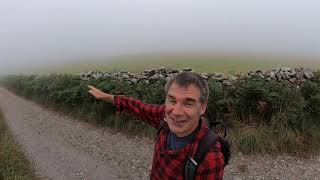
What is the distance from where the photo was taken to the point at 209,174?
7.86 ft

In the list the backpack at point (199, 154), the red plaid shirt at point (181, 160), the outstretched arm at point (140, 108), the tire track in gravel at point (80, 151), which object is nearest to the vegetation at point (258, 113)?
the tire track in gravel at point (80, 151)

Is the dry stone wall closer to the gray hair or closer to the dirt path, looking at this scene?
the dirt path

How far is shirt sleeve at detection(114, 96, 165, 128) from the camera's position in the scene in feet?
10.7

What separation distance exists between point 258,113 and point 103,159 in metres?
4.05

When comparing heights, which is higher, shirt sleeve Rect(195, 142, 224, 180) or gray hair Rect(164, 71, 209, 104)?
gray hair Rect(164, 71, 209, 104)

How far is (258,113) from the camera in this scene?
9.80 meters

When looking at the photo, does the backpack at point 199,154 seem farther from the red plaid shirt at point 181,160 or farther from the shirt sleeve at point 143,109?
the shirt sleeve at point 143,109

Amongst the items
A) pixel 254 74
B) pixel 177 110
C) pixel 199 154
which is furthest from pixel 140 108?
pixel 254 74

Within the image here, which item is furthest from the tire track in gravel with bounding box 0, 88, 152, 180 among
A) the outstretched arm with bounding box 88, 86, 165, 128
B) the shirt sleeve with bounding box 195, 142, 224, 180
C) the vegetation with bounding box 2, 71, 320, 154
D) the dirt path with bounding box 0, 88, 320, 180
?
the shirt sleeve with bounding box 195, 142, 224, 180

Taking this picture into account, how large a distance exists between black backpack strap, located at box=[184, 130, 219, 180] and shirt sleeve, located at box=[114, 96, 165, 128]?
0.82m

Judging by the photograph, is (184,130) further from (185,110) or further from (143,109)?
(143,109)

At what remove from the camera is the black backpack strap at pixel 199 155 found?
2.39 metres

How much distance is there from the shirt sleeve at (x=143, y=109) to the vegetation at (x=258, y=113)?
215 inches

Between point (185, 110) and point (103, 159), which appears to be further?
point (103, 159)
